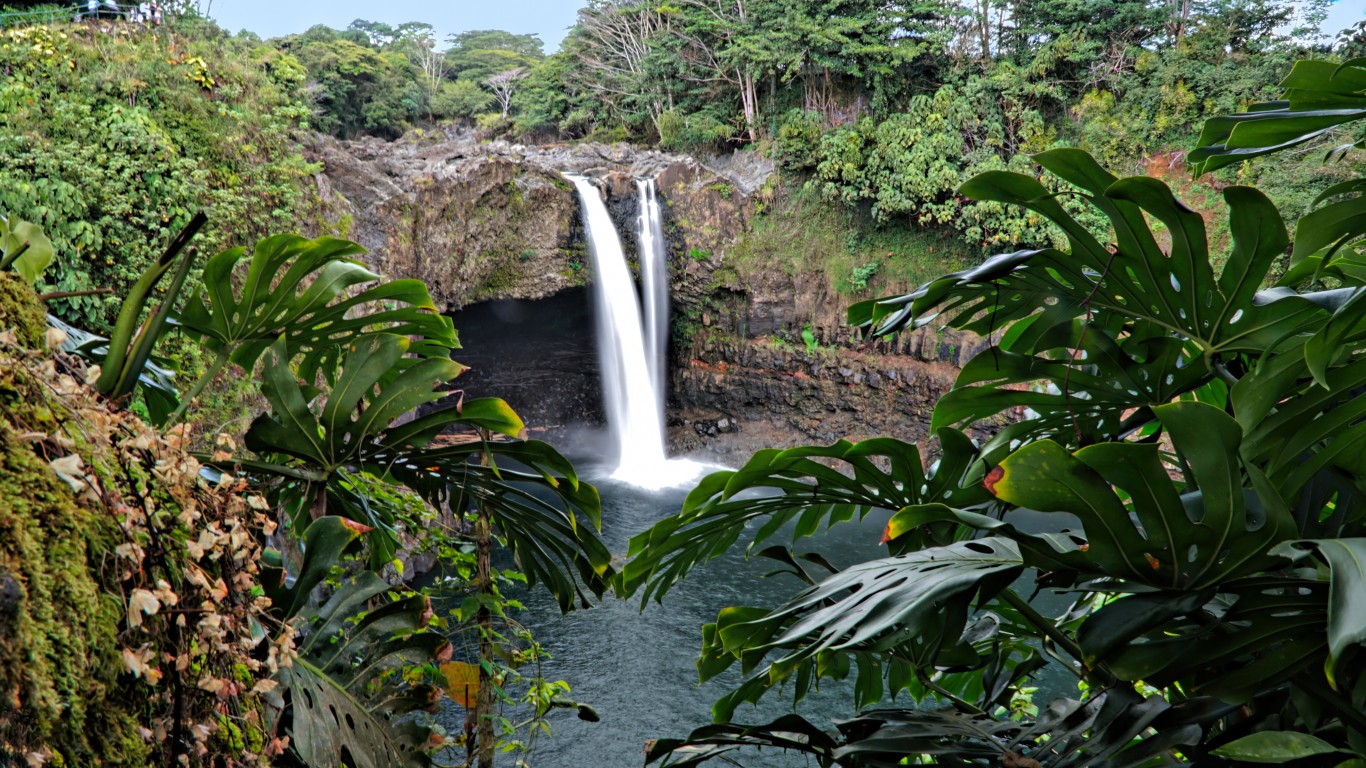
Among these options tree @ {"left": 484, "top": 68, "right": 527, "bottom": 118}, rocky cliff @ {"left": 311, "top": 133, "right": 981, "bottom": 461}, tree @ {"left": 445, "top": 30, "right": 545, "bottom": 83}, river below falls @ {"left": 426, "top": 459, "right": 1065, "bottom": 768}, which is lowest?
river below falls @ {"left": 426, "top": 459, "right": 1065, "bottom": 768}

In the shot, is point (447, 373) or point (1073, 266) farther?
point (447, 373)

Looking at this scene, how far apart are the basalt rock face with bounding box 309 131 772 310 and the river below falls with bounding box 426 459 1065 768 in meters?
4.31

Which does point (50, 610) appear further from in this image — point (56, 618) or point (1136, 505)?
point (1136, 505)

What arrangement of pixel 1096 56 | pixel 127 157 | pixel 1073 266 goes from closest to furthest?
pixel 1073 266, pixel 127 157, pixel 1096 56

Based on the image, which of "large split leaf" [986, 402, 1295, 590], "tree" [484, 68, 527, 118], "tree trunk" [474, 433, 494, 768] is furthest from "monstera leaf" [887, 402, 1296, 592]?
"tree" [484, 68, 527, 118]

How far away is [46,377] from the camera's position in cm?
75

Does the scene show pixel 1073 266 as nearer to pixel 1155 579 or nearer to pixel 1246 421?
pixel 1246 421

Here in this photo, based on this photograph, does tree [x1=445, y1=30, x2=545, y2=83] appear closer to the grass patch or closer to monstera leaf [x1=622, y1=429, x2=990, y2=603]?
the grass patch

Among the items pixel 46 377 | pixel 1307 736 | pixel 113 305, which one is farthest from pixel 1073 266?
pixel 113 305

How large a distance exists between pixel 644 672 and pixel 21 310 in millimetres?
4997

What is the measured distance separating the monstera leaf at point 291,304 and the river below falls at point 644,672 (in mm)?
2497

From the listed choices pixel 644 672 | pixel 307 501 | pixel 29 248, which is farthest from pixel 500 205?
pixel 29 248

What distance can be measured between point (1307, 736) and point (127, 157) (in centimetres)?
664

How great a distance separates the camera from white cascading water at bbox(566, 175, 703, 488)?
1115 cm
